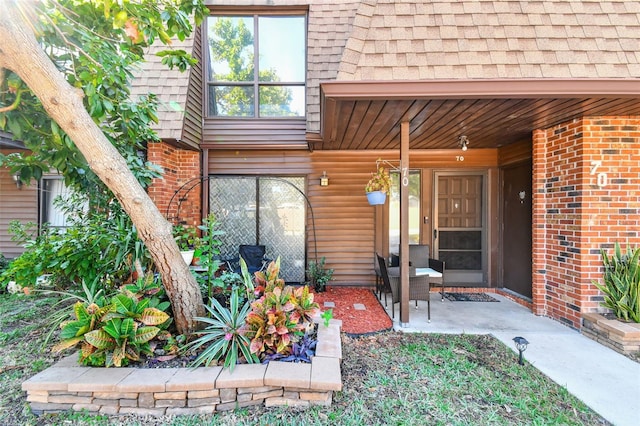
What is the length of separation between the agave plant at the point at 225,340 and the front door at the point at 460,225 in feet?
12.7

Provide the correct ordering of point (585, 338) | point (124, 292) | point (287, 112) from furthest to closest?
point (287, 112) < point (585, 338) < point (124, 292)

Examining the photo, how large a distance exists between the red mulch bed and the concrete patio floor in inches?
7.2

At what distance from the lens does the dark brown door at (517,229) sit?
4355 mm

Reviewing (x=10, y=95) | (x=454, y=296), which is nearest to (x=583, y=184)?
(x=454, y=296)

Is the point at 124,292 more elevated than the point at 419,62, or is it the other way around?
the point at 419,62

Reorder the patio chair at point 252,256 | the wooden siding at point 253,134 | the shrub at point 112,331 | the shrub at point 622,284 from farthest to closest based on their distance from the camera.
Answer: the wooden siding at point 253,134, the patio chair at point 252,256, the shrub at point 622,284, the shrub at point 112,331

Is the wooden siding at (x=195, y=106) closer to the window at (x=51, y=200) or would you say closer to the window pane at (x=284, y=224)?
the window pane at (x=284, y=224)

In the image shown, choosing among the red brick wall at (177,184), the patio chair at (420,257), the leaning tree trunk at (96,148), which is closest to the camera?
the leaning tree trunk at (96,148)

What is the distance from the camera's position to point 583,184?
3340 mm

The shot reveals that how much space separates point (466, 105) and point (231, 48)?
13.6 feet

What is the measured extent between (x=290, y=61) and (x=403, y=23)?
2822 millimetres

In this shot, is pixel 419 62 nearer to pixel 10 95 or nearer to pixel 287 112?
pixel 287 112

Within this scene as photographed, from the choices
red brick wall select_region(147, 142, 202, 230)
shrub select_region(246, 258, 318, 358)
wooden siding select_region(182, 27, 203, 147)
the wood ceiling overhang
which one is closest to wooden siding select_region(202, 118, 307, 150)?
wooden siding select_region(182, 27, 203, 147)

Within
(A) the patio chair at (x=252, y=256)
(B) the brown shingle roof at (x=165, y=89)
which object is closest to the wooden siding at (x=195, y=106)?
(B) the brown shingle roof at (x=165, y=89)
